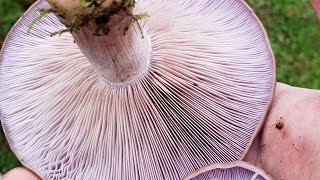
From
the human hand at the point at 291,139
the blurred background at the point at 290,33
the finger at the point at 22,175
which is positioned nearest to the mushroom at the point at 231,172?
the human hand at the point at 291,139

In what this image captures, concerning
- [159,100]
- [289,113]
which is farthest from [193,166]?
[289,113]

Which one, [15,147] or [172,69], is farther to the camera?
[15,147]

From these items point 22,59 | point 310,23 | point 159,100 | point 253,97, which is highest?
point 22,59

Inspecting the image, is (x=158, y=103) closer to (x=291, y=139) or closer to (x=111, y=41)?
(x=111, y=41)

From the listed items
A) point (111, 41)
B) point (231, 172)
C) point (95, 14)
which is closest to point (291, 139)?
point (231, 172)

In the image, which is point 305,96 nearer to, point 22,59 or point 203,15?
point 203,15

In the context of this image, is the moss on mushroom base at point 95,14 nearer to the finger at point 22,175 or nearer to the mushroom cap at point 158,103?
the mushroom cap at point 158,103
